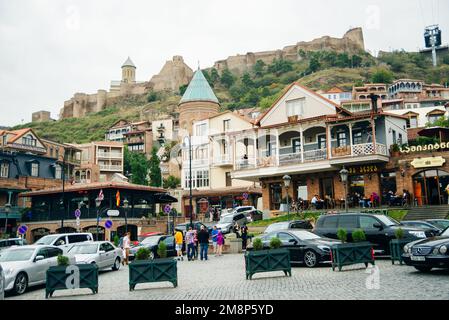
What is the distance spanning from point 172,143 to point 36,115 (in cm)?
7862

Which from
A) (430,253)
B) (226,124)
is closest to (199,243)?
(430,253)

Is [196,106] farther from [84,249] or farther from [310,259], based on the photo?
[310,259]

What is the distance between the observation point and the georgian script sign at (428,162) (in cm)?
3219

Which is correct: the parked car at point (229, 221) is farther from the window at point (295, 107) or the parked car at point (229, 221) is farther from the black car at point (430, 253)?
the black car at point (430, 253)

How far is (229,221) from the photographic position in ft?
112

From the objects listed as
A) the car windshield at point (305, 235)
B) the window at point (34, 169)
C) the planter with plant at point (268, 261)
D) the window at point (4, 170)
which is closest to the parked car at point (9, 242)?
the car windshield at point (305, 235)

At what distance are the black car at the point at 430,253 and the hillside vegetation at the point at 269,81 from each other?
95471 millimetres

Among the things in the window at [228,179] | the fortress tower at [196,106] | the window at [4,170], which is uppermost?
the fortress tower at [196,106]

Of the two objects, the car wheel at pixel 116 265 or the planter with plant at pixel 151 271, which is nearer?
the planter with plant at pixel 151 271

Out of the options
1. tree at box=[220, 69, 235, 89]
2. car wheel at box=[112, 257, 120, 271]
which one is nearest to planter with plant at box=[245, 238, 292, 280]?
car wheel at box=[112, 257, 120, 271]

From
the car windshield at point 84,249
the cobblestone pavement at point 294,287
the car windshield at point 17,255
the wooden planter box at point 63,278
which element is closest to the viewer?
the cobblestone pavement at point 294,287

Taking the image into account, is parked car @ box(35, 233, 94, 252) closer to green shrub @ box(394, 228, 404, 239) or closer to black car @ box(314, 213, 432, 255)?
black car @ box(314, 213, 432, 255)

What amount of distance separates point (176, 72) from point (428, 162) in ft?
426

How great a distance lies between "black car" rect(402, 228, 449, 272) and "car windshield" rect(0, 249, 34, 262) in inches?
492
